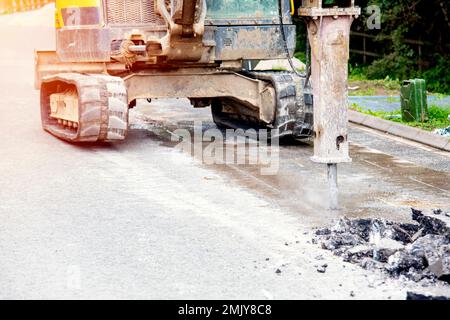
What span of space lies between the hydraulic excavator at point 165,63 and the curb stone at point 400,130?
4.81 feet

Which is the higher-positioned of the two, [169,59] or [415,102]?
[169,59]

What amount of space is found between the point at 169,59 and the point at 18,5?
53593 millimetres

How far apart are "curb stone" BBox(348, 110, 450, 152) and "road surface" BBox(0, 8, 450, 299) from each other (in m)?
0.24

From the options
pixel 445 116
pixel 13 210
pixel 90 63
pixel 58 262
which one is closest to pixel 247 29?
pixel 90 63

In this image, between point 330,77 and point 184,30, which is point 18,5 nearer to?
point 184,30

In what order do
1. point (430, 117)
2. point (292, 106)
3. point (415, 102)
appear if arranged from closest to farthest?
point (292, 106)
point (415, 102)
point (430, 117)

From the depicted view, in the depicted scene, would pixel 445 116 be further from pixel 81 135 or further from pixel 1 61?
pixel 1 61

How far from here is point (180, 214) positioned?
31.5 ft

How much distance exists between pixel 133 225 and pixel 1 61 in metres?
20.5

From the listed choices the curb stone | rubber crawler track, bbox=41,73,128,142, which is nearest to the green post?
the curb stone

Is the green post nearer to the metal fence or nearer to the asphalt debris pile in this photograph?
the asphalt debris pile

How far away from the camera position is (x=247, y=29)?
1457 cm

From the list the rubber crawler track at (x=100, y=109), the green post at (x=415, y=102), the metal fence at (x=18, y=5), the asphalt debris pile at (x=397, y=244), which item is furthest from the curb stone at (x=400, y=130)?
the metal fence at (x=18, y=5)

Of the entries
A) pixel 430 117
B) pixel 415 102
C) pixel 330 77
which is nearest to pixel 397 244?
pixel 330 77
